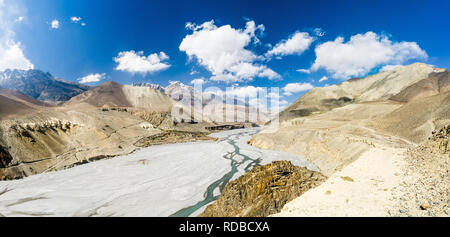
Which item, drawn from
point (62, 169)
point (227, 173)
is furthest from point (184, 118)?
point (227, 173)

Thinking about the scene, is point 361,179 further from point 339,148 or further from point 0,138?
point 0,138

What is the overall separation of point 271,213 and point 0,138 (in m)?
45.1

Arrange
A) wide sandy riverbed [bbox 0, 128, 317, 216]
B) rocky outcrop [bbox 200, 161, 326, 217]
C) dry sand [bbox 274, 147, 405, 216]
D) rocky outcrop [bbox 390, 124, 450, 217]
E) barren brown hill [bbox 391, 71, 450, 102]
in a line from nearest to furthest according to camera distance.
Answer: rocky outcrop [bbox 390, 124, 450, 217] < dry sand [bbox 274, 147, 405, 216] < rocky outcrop [bbox 200, 161, 326, 217] < wide sandy riverbed [bbox 0, 128, 317, 216] < barren brown hill [bbox 391, 71, 450, 102]

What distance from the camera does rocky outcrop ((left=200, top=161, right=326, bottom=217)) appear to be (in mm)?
9711

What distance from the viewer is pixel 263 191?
34.3 ft

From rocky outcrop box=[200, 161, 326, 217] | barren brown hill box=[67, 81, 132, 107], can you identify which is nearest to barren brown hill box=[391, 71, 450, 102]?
rocky outcrop box=[200, 161, 326, 217]

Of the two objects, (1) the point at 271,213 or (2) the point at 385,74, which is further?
(2) the point at 385,74

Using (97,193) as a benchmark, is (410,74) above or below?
above

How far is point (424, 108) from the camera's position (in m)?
35.4

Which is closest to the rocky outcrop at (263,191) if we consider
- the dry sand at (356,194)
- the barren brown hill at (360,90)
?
the dry sand at (356,194)

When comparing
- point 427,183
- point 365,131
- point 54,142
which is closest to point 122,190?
point 427,183

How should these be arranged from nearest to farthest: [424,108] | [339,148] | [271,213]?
[271,213] → [339,148] → [424,108]

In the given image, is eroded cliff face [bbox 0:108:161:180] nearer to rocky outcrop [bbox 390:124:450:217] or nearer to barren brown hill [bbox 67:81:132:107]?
rocky outcrop [bbox 390:124:450:217]
